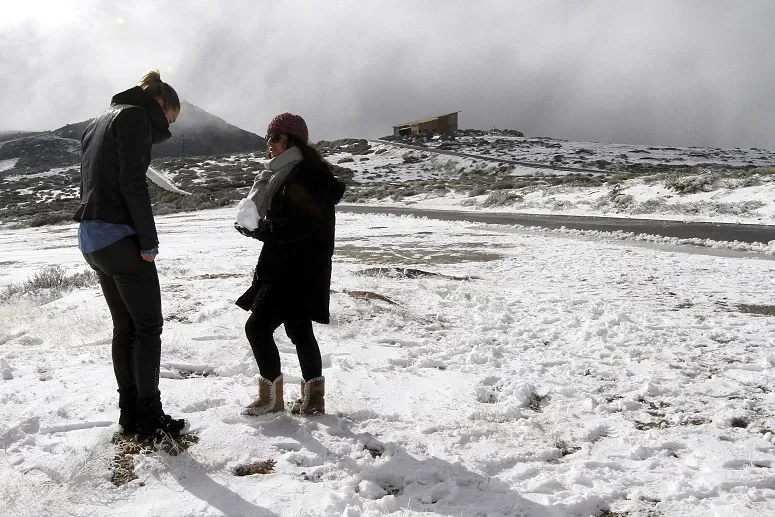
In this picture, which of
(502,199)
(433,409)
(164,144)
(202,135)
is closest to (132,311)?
(433,409)

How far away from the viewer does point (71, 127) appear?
137875 mm

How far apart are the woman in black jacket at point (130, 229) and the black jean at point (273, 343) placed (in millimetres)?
545

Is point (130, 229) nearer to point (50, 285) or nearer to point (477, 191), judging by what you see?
point (50, 285)

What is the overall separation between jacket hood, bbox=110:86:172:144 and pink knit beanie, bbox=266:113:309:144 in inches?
22.8

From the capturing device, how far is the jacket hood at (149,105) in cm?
285

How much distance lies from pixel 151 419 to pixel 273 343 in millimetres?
789

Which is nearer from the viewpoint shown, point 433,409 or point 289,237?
point 289,237

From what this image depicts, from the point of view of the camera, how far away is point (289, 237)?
3.15 meters

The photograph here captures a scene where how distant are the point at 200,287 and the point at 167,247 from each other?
349 inches

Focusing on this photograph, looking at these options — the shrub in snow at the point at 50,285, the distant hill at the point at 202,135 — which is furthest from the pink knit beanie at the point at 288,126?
the distant hill at the point at 202,135

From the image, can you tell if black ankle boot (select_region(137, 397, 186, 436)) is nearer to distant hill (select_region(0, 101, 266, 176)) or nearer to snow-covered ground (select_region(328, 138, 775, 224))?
snow-covered ground (select_region(328, 138, 775, 224))

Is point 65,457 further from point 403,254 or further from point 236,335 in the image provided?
point 403,254

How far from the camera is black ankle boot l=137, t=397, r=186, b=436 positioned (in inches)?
119

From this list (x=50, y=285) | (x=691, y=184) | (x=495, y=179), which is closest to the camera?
(x=50, y=285)
